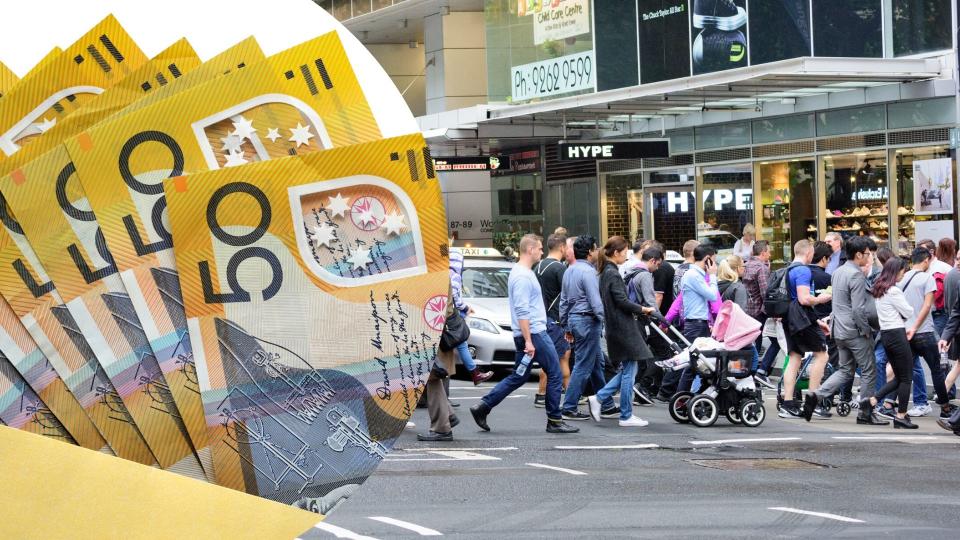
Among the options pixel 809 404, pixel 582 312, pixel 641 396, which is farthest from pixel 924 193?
pixel 582 312

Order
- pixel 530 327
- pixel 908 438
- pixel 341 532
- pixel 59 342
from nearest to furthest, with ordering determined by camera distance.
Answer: pixel 59 342 → pixel 341 532 → pixel 530 327 → pixel 908 438

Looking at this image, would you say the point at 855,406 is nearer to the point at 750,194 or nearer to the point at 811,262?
the point at 811,262

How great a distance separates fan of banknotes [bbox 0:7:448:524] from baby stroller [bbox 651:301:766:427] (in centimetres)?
1122

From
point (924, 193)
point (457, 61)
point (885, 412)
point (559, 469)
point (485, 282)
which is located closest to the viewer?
point (559, 469)

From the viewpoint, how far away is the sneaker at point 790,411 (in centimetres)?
1401

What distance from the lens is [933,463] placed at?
10.7 meters

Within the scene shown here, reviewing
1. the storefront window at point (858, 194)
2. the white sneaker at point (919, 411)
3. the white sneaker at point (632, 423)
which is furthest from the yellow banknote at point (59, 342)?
the storefront window at point (858, 194)

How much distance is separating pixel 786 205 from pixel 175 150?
2329cm

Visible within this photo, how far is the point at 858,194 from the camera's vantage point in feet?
74.2

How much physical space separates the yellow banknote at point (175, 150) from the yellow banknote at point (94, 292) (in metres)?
0.02

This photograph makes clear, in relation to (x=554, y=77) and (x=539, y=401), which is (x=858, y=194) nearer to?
(x=554, y=77)

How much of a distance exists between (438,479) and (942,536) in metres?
3.63

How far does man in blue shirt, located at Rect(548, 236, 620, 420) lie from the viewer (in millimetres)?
12883

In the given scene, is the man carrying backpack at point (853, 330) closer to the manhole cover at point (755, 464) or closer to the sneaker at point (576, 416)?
the sneaker at point (576, 416)
